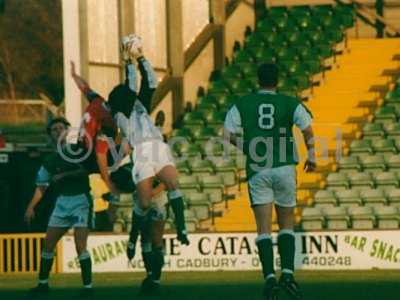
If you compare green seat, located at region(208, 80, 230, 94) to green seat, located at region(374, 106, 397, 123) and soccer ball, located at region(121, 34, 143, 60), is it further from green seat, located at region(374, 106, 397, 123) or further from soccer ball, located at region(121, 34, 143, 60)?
soccer ball, located at region(121, 34, 143, 60)

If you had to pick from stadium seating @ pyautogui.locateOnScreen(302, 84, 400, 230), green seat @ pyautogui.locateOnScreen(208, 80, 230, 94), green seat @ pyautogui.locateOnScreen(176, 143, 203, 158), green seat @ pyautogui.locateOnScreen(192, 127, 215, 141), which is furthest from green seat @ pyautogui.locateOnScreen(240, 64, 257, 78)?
stadium seating @ pyautogui.locateOnScreen(302, 84, 400, 230)

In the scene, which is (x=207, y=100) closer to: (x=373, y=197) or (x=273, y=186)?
(x=373, y=197)

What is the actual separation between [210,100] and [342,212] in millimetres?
6285

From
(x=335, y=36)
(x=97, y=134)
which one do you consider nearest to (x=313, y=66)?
(x=335, y=36)

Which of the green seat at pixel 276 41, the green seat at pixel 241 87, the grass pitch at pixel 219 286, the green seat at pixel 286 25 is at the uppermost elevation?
the green seat at pixel 286 25

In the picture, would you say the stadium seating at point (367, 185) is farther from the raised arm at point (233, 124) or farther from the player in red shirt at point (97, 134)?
the raised arm at point (233, 124)

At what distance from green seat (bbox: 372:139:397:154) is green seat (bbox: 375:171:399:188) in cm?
111

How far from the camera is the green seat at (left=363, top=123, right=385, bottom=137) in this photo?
2814 cm

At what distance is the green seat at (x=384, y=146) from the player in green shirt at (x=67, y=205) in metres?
12.4

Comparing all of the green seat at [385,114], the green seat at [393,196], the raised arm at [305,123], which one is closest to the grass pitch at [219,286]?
the raised arm at [305,123]

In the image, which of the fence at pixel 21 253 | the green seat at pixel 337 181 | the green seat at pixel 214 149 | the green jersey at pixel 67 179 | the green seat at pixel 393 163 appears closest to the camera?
the green jersey at pixel 67 179

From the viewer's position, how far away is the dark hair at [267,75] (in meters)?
13.9

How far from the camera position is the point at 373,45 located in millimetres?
32469

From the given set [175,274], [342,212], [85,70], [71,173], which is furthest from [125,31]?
[71,173]
